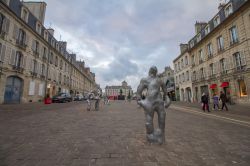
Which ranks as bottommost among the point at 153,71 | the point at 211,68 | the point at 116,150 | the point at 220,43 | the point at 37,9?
the point at 116,150

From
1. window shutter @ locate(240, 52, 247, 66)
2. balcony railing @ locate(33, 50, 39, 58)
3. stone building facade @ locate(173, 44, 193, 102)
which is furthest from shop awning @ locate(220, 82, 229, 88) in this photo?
balcony railing @ locate(33, 50, 39, 58)

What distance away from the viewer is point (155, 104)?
391cm

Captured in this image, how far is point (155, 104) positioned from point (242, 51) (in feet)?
58.7

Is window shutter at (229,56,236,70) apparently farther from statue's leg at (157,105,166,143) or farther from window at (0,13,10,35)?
window at (0,13,10,35)

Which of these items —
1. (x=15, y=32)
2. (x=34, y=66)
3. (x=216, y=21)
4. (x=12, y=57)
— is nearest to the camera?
(x=12, y=57)

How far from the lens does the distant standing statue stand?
149 inches

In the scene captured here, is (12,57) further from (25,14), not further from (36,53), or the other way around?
(25,14)

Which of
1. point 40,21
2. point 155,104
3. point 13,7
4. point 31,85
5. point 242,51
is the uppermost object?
point 40,21

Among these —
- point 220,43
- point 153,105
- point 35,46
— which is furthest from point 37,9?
point 153,105

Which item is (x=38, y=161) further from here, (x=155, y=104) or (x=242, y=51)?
(x=242, y=51)

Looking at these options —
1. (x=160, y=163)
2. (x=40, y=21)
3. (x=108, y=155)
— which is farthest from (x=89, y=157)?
(x=40, y=21)

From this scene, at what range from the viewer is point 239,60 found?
57.3 ft

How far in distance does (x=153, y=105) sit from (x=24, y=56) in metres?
21.3

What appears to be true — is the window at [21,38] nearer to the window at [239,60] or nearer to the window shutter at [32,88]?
the window shutter at [32,88]
